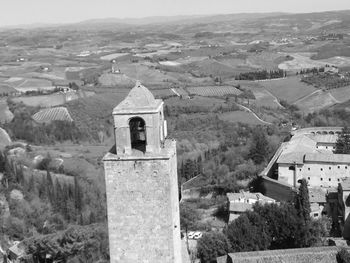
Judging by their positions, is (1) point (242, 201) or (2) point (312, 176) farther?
(2) point (312, 176)

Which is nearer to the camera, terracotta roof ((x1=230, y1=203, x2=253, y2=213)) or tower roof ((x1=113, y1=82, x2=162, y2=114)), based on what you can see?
tower roof ((x1=113, y1=82, x2=162, y2=114))

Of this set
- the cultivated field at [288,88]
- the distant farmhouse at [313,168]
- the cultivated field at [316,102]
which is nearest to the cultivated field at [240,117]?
the cultivated field at [316,102]

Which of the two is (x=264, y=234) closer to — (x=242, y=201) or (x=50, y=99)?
(x=242, y=201)

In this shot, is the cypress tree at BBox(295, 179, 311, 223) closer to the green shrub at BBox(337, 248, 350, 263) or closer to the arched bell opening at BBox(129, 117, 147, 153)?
the green shrub at BBox(337, 248, 350, 263)

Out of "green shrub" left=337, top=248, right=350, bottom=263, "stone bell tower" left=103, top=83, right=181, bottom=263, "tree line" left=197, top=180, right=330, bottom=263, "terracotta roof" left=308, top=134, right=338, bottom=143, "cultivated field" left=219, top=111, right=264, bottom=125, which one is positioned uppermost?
"stone bell tower" left=103, top=83, right=181, bottom=263

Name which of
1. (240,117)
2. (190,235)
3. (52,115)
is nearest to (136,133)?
(190,235)

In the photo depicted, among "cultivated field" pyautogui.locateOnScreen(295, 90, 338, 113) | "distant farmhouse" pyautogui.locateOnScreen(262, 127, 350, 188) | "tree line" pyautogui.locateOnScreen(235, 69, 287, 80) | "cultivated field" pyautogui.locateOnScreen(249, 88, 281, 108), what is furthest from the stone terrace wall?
"tree line" pyautogui.locateOnScreen(235, 69, 287, 80)

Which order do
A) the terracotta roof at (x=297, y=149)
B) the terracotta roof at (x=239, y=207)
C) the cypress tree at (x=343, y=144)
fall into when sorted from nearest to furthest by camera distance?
the terracotta roof at (x=239, y=207) < the terracotta roof at (x=297, y=149) < the cypress tree at (x=343, y=144)

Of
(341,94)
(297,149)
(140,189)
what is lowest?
(341,94)

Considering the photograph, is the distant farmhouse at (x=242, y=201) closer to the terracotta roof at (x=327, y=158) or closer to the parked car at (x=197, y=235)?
the parked car at (x=197, y=235)
